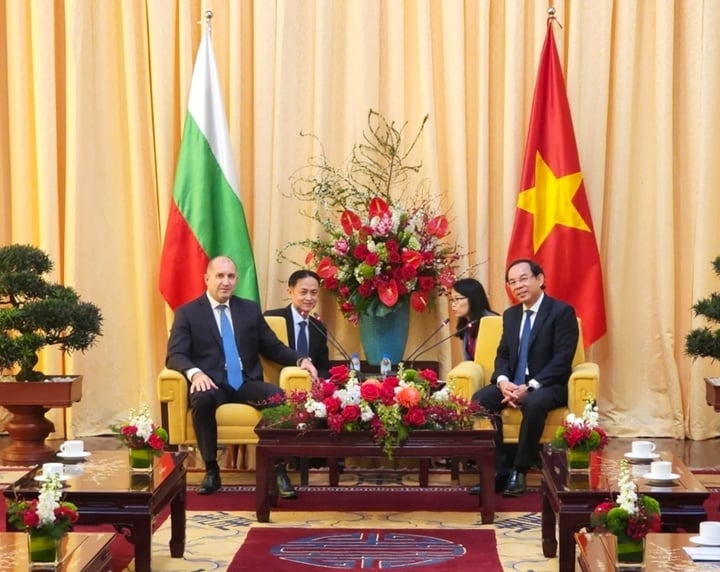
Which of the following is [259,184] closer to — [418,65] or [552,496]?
[418,65]

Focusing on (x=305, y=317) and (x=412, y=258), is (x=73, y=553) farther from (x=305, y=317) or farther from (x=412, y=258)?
(x=412, y=258)

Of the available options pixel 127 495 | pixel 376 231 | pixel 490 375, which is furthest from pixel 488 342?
pixel 127 495

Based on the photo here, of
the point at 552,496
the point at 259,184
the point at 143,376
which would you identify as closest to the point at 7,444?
the point at 143,376

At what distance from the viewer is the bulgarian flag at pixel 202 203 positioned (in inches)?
305

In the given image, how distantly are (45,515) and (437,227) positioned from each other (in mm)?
4275

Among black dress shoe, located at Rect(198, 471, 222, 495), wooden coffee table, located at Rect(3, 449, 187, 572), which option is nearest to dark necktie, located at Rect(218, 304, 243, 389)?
black dress shoe, located at Rect(198, 471, 222, 495)

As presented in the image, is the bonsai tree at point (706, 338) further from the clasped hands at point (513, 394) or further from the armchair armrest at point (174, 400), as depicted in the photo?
the armchair armrest at point (174, 400)

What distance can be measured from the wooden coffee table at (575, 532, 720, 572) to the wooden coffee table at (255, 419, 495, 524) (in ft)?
5.51

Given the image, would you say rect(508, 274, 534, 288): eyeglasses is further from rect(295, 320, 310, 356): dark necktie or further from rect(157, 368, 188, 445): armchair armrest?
rect(157, 368, 188, 445): armchair armrest

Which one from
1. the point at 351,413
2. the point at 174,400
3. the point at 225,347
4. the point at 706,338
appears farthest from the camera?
the point at 225,347

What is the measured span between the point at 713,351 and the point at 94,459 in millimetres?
3417

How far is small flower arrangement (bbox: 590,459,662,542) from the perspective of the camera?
11.4 ft

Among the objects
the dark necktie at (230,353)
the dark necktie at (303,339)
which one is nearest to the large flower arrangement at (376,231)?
the dark necktie at (303,339)

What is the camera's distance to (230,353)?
269 inches
